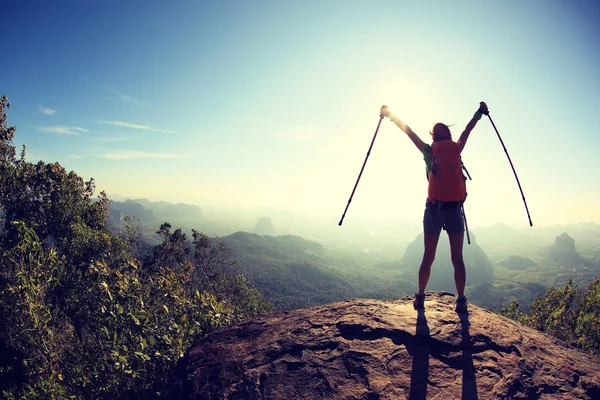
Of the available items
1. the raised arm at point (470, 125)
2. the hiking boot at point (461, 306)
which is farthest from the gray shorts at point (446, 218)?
the hiking boot at point (461, 306)

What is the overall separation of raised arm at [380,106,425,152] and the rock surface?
4195mm

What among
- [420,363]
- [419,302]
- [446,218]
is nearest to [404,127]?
[446,218]

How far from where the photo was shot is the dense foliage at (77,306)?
301 inches

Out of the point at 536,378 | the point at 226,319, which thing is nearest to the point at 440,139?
the point at 536,378

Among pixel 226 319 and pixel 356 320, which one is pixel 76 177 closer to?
pixel 226 319

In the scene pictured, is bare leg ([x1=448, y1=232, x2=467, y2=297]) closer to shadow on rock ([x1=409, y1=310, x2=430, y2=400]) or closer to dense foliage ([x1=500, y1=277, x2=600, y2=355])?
shadow on rock ([x1=409, y1=310, x2=430, y2=400])

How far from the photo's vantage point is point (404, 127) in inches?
296

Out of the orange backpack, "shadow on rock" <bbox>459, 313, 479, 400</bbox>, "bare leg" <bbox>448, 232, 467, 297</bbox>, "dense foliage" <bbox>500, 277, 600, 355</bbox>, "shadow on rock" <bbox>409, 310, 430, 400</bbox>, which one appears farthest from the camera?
"dense foliage" <bbox>500, 277, 600, 355</bbox>

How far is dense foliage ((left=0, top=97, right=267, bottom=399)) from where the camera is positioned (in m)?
7.64

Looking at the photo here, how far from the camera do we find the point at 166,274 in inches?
389

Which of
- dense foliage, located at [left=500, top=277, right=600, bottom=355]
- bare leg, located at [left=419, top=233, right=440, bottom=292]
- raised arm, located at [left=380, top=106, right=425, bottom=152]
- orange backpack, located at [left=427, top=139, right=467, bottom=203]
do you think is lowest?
dense foliage, located at [left=500, top=277, right=600, bottom=355]

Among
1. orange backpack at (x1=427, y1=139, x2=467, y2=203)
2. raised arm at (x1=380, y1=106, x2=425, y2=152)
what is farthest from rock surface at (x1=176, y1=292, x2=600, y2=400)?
raised arm at (x1=380, y1=106, x2=425, y2=152)

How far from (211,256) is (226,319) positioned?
115 ft

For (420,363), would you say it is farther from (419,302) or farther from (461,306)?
(461,306)
